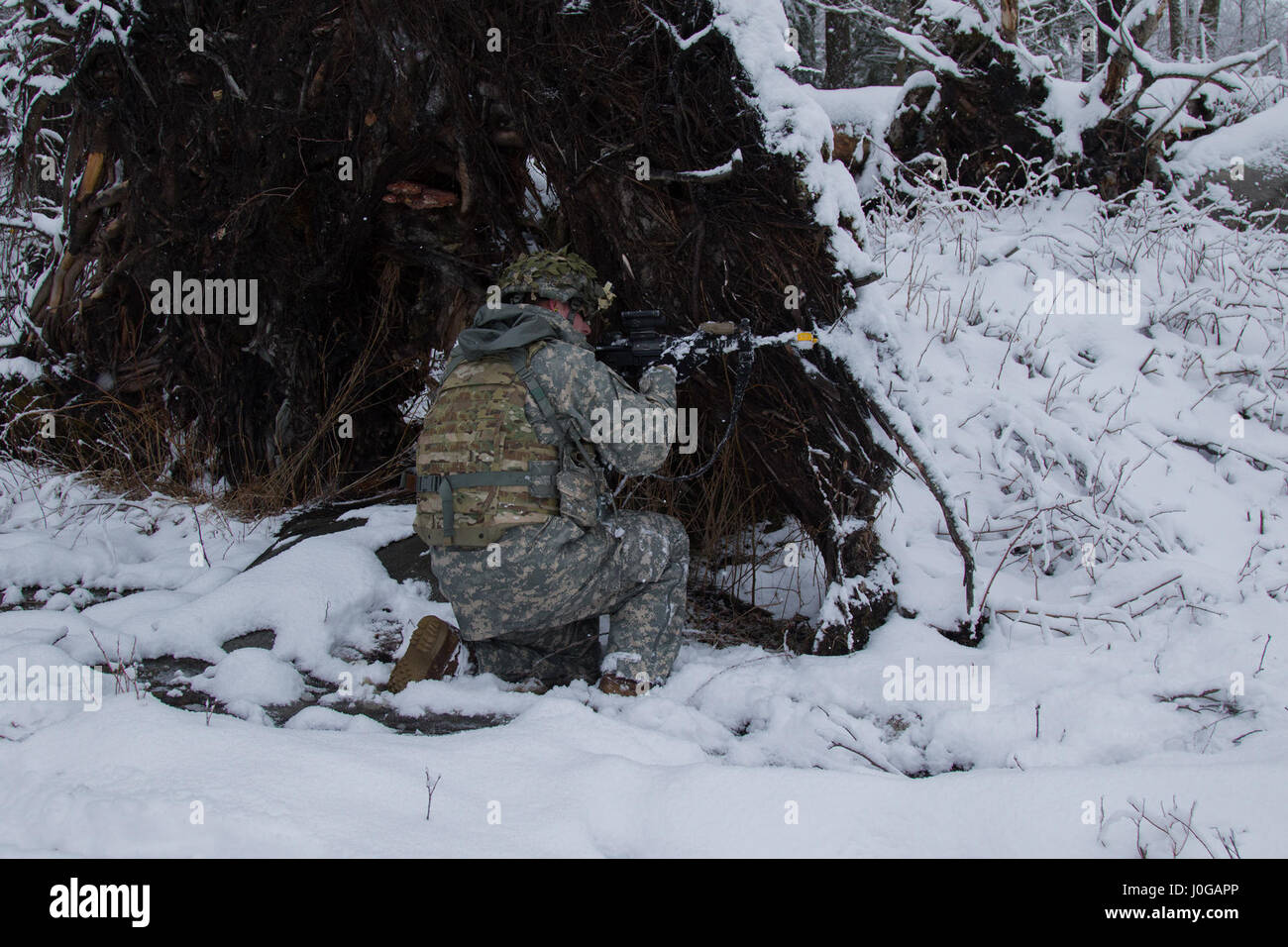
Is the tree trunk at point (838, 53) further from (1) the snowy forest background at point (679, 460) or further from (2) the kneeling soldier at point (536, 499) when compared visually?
(2) the kneeling soldier at point (536, 499)

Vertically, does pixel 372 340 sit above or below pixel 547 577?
above

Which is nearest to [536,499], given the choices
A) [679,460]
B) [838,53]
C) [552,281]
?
[552,281]

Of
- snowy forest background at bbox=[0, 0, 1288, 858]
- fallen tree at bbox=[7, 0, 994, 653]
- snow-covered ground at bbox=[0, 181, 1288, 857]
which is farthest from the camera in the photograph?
fallen tree at bbox=[7, 0, 994, 653]

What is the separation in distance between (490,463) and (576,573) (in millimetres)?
466

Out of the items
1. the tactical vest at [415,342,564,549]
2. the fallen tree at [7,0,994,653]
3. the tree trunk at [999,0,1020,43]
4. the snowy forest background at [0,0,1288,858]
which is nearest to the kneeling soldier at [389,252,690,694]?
the tactical vest at [415,342,564,549]

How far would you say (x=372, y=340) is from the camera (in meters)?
4.94

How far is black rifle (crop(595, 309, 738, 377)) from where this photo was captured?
10.8 ft

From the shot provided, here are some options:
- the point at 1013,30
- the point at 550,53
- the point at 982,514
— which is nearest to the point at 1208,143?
the point at 1013,30

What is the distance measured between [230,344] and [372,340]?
2.59 ft

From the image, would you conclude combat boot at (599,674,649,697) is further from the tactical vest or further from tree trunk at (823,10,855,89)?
A: tree trunk at (823,10,855,89)

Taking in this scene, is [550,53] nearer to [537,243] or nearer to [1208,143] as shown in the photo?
[537,243]

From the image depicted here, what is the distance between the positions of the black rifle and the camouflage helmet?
0.49 ft

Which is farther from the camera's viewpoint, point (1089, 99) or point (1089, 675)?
point (1089, 99)

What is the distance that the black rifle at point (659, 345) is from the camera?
10.8 ft
